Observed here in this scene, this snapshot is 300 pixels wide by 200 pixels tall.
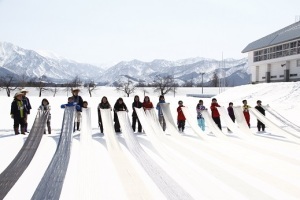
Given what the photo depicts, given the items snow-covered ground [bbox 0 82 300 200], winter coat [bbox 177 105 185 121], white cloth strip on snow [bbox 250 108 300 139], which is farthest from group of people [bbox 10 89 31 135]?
white cloth strip on snow [bbox 250 108 300 139]

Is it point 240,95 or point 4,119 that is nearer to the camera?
point 4,119

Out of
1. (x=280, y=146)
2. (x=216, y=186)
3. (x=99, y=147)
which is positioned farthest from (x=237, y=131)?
(x=216, y=186)

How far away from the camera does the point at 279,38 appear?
4472cm

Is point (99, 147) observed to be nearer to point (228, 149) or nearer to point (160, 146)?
point (160, 146)

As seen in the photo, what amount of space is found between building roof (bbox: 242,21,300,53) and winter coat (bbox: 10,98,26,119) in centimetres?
3901

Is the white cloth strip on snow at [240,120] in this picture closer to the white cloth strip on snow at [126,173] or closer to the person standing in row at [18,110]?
the white cloth strip on snow at [126,173]

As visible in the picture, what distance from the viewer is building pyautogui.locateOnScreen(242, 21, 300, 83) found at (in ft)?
133

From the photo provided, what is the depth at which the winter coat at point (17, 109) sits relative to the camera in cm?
1022

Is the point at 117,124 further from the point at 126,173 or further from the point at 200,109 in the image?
the point at 126,173

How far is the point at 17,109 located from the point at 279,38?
4288cm

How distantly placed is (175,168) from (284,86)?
29811 millimetres

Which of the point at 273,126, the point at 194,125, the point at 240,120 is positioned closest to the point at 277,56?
the point at 240,120

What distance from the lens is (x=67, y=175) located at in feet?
18.3

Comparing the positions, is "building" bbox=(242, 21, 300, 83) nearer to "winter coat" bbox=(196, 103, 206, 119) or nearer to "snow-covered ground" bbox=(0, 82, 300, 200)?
"winter coat" bbox=(196, 103, 206, 119)
